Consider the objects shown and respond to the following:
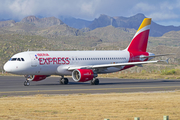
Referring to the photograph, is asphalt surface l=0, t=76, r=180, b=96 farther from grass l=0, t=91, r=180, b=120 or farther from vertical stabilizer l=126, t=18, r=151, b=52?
vertical stabilizer l=126, t=18, r=151, b=52

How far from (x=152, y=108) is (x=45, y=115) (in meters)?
5.88

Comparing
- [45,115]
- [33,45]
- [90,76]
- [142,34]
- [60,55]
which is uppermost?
[33,45]

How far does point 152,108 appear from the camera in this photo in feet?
57.4

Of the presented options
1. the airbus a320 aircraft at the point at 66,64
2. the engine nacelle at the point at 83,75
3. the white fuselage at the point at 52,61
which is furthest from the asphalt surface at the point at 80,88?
the white fuselage at the point at 52,61

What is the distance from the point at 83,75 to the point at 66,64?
3.45m

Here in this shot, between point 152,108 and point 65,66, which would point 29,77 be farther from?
point 152,108

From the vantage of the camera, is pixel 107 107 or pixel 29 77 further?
pixel 29 77

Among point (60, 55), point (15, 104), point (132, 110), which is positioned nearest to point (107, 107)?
point (132, 110)

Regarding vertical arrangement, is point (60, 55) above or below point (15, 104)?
above

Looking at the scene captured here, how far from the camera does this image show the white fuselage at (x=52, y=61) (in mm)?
34688

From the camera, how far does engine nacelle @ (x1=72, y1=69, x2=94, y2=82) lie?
35.1 metres

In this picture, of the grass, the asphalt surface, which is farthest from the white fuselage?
the grass

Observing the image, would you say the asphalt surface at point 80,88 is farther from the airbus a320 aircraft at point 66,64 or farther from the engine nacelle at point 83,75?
the airbus a320 aircraft at point 66,64

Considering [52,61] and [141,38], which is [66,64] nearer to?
[52,61]
